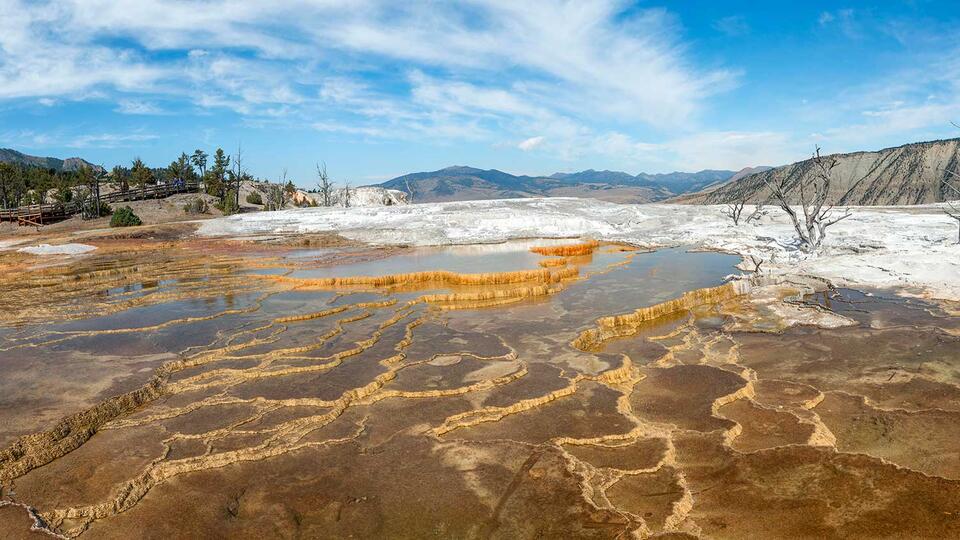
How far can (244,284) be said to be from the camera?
14883 mm

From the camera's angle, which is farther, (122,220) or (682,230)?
(122,220)

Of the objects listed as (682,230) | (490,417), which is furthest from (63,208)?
(490,417)

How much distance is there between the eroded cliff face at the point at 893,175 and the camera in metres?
64.8

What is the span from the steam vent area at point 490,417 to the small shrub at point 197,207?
3157 centimetres

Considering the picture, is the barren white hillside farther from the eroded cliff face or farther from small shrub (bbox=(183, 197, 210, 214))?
the eroded cliff face

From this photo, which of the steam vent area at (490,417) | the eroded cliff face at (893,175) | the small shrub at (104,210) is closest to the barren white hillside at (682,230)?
the steam vent area at (490,417)

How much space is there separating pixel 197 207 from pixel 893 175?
84.5 meters

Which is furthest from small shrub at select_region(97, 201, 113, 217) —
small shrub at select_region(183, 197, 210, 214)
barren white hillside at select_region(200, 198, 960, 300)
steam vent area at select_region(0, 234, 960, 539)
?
steam vent area at select_region(0, 234, 960, 539)

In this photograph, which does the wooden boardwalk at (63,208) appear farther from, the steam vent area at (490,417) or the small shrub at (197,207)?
the steam vent area at (490,417)

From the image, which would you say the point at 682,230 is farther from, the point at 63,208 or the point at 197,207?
the point at 63,208

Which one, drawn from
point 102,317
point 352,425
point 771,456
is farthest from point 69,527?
point 102,317

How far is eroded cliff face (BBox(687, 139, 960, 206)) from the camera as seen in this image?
6475 cm

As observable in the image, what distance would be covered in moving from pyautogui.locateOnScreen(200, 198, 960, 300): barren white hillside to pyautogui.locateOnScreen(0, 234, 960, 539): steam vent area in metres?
1.91

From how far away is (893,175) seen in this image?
7062 centimetres
